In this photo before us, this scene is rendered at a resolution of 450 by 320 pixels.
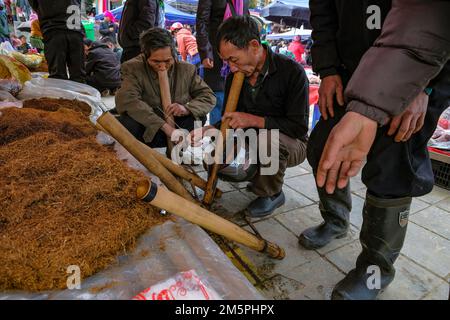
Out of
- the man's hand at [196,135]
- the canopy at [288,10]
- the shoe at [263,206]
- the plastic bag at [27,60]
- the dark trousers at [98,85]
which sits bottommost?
the dark trousers at [98,85]

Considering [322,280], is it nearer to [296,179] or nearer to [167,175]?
[167,175]

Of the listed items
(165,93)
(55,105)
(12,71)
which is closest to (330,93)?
(165,93)

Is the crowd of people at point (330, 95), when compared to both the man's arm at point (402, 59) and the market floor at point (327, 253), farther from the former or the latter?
the market floor at point (327, 253)

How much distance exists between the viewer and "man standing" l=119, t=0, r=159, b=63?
3431mm

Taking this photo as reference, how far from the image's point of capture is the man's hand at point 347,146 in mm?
820

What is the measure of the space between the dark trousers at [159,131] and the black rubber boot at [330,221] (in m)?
1.31

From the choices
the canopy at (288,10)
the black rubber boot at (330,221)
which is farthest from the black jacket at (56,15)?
the canopy at (288,10)

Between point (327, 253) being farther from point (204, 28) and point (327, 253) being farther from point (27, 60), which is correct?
point (27, 60)

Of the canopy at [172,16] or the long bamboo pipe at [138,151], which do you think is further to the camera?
the canopy at [172,16]

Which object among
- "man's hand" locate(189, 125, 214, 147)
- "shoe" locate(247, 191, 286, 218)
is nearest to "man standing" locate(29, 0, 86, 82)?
"man's hand" locate(189, 125, 214, 147)

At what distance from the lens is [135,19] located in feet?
11.6

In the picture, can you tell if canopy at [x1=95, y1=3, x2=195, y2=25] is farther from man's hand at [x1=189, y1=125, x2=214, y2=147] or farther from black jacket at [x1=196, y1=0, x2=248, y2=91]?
man's hand at [x1=189, y1=125, x2=214, y2=147]

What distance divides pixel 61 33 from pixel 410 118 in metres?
3.50
